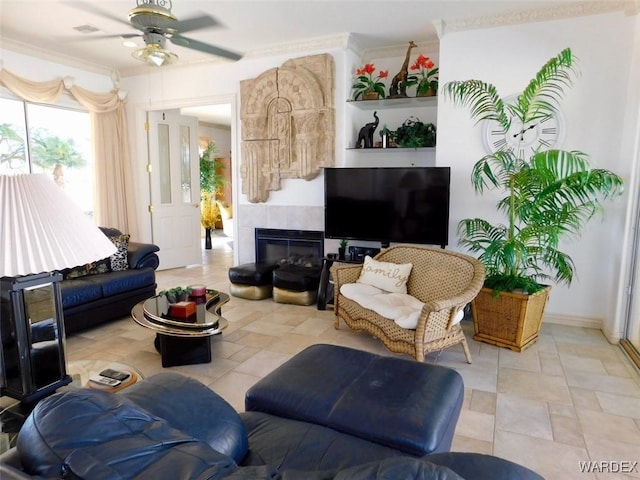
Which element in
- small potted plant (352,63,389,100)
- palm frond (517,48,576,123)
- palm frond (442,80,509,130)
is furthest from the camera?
small potted plant (352,63,389,100)

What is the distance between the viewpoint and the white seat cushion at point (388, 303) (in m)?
3.01

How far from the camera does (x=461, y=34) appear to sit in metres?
4.07

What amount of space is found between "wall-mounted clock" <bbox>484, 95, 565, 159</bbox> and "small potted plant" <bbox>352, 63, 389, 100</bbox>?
126 cm

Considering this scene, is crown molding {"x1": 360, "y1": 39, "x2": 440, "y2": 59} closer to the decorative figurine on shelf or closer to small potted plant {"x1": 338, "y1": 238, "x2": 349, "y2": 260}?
the decorative figurine on shelf

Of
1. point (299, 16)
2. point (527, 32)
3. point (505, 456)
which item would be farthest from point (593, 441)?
point (299, 16)

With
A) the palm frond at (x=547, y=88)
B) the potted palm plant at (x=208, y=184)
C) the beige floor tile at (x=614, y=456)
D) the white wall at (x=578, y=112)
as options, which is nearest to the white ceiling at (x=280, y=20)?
the white wall at (x=578, y=112)

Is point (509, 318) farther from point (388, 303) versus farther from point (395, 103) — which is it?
point (395, 103)

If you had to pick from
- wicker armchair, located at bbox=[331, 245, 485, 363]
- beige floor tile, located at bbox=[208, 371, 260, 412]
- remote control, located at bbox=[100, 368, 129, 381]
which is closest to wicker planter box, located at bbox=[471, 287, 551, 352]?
wicker armchair, located at bbox=[331, 245, 485, 363]

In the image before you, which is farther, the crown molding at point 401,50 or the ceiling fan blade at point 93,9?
the crown molding at point 401,50

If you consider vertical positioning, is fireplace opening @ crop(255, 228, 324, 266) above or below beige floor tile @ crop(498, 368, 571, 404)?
above

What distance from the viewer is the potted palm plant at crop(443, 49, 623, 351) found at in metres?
3.21

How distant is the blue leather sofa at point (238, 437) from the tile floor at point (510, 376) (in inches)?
28.7

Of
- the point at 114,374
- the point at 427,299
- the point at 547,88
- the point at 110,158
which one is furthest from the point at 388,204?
the point at 110,158

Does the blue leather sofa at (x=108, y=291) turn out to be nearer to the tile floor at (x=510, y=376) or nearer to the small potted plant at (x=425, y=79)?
the tile floor at (x=510, y=376)
